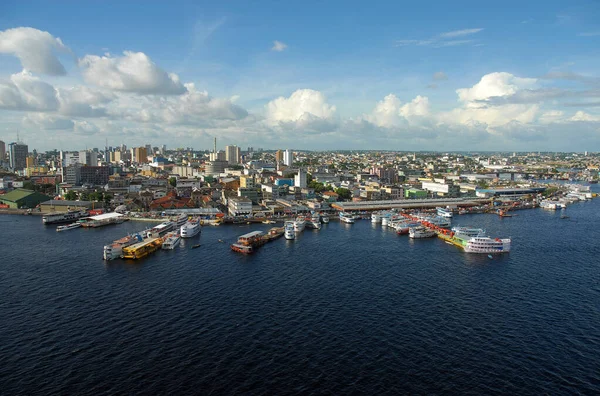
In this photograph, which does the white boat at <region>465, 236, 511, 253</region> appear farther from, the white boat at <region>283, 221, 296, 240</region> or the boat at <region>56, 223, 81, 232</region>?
the boat at <region>56, 223, 81, 232</region>

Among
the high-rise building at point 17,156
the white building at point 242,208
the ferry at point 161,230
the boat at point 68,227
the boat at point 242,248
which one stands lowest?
the boat at point 242,248

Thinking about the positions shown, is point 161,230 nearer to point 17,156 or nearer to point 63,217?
point 63,217

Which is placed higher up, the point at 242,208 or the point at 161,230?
the point at 242,208

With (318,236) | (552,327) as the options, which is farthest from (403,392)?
(318,236)

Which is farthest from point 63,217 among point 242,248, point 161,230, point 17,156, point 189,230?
point 17,156

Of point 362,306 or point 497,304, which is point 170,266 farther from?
point 497,304

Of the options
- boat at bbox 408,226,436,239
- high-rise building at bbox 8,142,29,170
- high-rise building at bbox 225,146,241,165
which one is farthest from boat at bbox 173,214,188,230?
high-rise building at bbox 225,146,241,165

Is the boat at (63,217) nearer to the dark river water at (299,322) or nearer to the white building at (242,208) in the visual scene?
the dark river water at (299,322)

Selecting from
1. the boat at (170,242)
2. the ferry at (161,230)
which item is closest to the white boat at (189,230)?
the ferry at (161,230)
